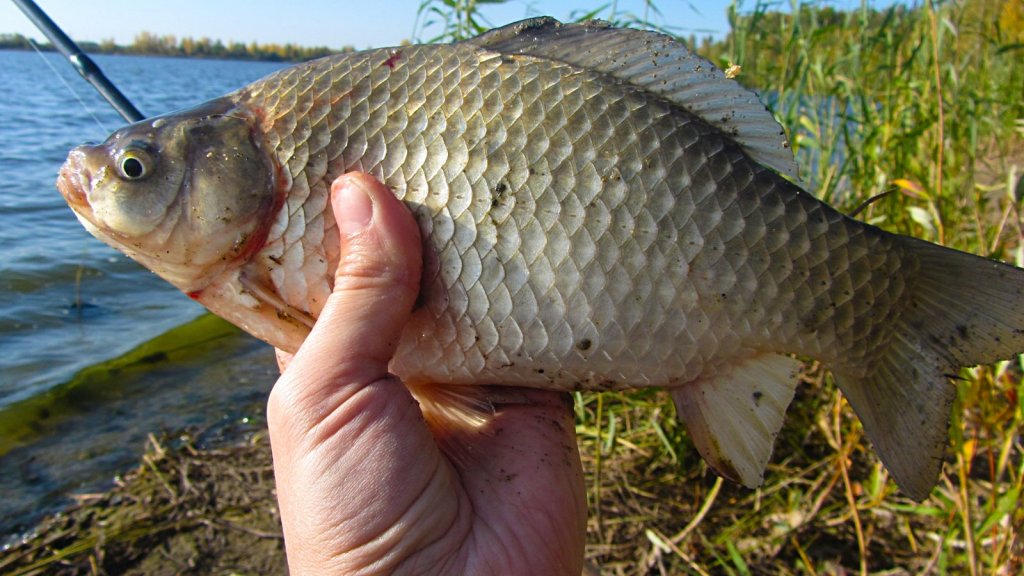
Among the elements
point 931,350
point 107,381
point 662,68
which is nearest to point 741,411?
point 931,350

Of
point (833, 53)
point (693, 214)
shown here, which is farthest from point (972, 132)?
point (693, 214)

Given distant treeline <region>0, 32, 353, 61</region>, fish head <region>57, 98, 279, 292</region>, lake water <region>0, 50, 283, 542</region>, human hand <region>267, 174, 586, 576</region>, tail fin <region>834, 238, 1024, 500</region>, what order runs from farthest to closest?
distant treeline <region>0, 32, 353, 61</region>, lake water <region>0, 50, 283, 542</region>, fish head <region>57, 98, 279, 292</region>, tail fin <region>834, 238, 1024, 500</region>, human hand <region>267, 174, 586, 576</region>

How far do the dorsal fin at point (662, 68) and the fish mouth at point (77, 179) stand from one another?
108 centimetres

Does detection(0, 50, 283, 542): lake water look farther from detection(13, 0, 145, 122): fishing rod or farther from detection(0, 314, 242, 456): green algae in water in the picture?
detection(13, 0, 145, 122): fishing rod

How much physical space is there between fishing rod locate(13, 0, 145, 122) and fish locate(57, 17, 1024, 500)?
Answer: 1.19 m

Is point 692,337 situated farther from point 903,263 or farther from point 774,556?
point 774,556

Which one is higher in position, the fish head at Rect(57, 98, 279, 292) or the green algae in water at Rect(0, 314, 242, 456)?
the fish head at Rect(57, 98, 279, 292)

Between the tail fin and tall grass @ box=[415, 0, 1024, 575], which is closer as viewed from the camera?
the tail fin

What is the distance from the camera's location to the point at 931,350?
1781 mm

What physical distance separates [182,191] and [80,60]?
182cm

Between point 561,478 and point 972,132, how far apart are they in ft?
9.71

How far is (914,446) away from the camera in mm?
1757

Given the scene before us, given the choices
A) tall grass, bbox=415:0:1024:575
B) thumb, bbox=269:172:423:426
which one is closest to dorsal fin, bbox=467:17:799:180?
thumb, bbox=269:172:423:426

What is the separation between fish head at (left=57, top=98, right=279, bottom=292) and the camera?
1.80m
